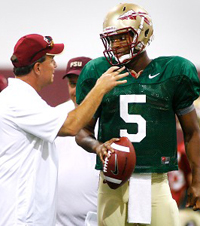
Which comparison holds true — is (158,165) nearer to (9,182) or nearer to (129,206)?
(129,206)

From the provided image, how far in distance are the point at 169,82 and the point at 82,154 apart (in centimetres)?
84

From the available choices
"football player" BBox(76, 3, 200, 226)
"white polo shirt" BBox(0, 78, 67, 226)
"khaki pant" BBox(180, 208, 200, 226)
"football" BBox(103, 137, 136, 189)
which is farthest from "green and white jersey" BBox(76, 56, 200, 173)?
"khaki pant" BBox(180, 208, 200, 226)

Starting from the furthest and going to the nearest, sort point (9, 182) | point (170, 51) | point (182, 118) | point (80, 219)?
point (170, 51) → point (80, 219) → point (182, 118) → point (9, 182)

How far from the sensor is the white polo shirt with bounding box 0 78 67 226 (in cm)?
182

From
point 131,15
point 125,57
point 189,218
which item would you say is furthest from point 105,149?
point 189,218

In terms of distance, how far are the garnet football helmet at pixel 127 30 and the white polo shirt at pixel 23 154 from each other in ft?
1.01

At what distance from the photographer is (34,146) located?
187 centimetres

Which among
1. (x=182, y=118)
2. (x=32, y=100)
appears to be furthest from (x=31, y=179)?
(x=182, y=118)

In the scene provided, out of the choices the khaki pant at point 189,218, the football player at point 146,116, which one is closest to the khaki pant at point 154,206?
the football player at point 146,116

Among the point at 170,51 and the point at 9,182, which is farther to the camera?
the point at 170,51

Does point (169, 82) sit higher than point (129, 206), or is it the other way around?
point (169, 82)

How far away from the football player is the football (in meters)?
0.08

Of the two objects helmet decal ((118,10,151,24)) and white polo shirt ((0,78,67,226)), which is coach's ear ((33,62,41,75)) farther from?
helmet decal ((118,10,151,24))

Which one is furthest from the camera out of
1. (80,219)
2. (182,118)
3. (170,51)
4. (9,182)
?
(170,51)
